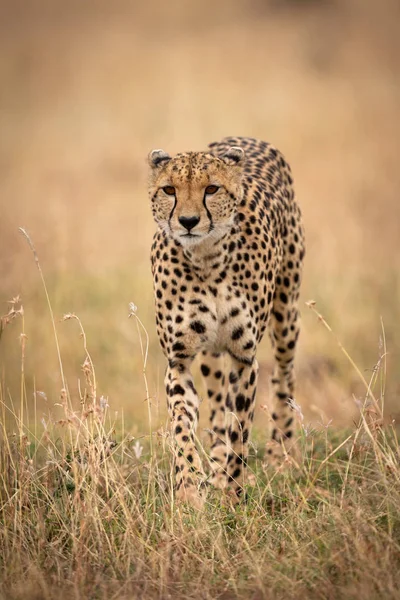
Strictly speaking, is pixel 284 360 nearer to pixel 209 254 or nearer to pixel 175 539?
pixel 209 254

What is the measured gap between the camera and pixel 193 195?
3.84m

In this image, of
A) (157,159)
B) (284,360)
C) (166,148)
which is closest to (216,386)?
Answer: (284,360)

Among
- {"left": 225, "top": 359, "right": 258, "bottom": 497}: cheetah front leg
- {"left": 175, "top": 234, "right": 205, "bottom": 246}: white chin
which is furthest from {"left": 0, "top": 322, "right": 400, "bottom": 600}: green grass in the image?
{"left": 175, "top": 234, "right": 205, "bottom": 246}: white chin

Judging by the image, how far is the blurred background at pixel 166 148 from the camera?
282 inches

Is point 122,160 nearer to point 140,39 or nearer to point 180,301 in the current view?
point 140,39

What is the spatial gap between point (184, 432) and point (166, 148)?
887 cm

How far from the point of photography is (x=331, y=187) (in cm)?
1130

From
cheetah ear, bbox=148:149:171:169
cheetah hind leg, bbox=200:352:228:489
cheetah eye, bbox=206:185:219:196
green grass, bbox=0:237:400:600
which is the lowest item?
cheetah hind leg, bbox=200:352:228:489

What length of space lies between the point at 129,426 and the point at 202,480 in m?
1.36

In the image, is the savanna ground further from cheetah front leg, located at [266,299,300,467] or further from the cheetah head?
the cheetah head

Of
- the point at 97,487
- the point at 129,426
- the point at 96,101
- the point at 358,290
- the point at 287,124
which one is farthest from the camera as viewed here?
the point at 96,101

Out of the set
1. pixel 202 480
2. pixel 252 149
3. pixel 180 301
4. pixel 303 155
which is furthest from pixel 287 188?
pixel 303 155

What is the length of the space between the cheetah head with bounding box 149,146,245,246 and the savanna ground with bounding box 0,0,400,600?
1.45ft

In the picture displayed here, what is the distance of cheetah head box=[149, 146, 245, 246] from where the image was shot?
3812 millimetres
